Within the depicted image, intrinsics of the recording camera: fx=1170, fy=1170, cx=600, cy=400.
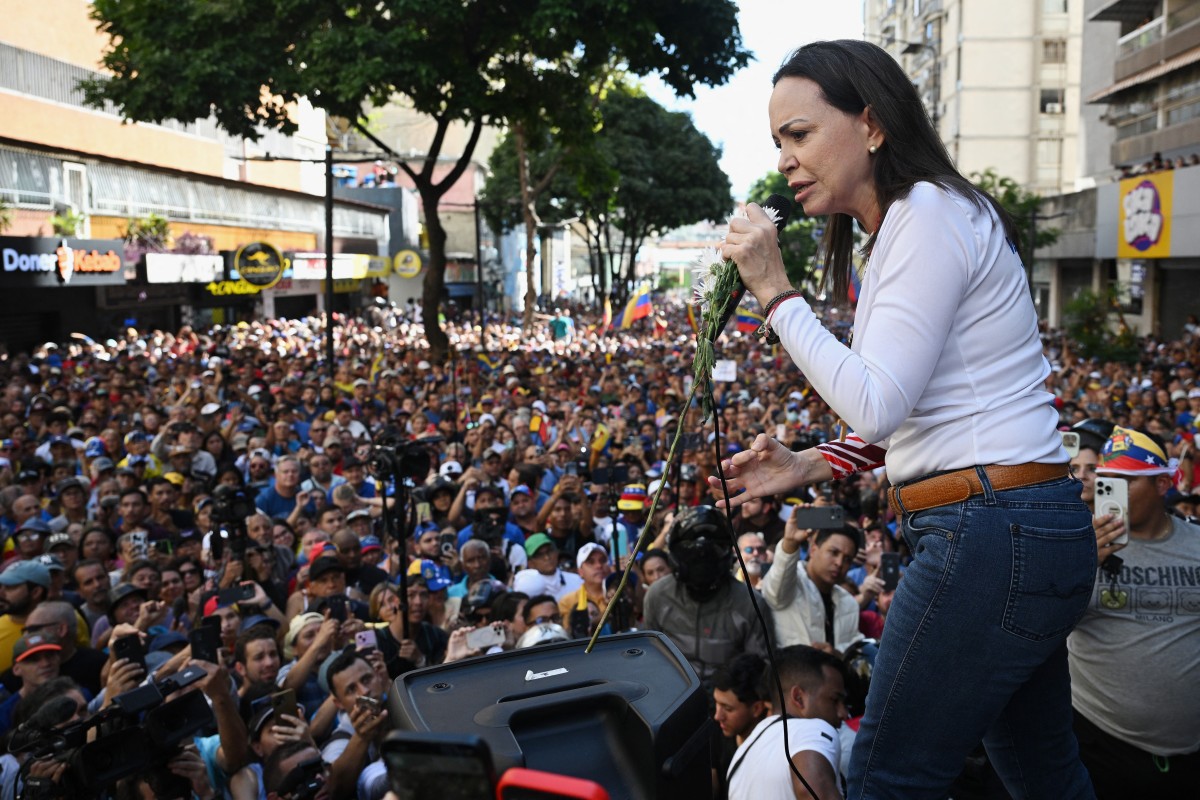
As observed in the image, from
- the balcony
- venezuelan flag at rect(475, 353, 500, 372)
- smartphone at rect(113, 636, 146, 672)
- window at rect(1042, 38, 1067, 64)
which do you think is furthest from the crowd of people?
window at rect(1042, 38, 1067, 64)

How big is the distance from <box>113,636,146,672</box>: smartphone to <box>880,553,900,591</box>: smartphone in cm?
389

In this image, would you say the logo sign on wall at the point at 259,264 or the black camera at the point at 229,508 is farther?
the logo sign on wall at the point at 259,264

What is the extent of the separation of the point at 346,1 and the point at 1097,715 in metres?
18.1

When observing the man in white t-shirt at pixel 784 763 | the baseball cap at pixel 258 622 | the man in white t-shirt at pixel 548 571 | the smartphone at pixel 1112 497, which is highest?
the smartphone at pixel 1112 497

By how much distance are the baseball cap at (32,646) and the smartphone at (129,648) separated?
618 mm

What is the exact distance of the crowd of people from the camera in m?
4.78

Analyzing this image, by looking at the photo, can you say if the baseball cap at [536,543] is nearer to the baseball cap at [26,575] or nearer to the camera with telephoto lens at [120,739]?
the baseball cap at [26,575]

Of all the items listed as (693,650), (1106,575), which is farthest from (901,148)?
(693,650)

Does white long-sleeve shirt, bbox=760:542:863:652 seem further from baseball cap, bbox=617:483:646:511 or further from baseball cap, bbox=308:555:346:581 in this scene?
baseball cap, bbox=617:483:646:511

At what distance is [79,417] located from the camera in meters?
15.2

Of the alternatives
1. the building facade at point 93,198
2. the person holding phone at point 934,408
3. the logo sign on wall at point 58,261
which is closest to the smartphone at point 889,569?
the person holding phone at point 934,408

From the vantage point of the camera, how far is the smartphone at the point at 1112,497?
10.5 ft

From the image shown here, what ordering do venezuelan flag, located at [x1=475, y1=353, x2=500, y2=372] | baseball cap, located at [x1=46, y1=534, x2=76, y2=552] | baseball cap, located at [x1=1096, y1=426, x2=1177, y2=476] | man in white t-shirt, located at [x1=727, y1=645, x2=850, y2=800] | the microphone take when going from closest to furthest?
the microphone < man in white t-shirt, located at [x1=727, y1=645, x2=850, y2=800] < baseball cap, located at [x1=1096, y1=426, x2=1177, y2=476] < baseball cap, located at [x1=46, y1=534, x2=76, y2=552] < venezuelan flag, located at [x1=475, y1=353, x2=500, y2=372]

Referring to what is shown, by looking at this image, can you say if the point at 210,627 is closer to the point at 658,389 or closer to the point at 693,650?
the point at 693,650
